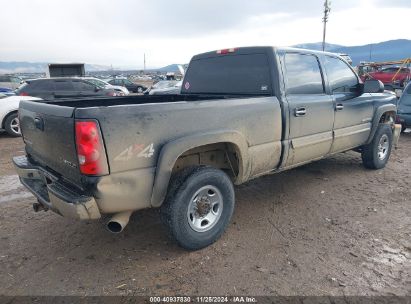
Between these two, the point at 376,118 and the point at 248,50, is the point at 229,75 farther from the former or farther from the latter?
the point at 376,118

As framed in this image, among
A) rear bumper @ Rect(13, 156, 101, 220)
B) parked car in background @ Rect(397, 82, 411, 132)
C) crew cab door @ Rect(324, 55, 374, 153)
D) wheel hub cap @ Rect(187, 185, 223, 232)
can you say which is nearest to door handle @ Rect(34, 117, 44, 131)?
rear bumper @ Rect(13, 156, 101, 220)

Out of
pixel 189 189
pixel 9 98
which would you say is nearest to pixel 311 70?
pixel 189 189

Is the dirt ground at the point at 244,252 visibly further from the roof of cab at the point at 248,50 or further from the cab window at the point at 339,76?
the roof of cab at the point at 248,50

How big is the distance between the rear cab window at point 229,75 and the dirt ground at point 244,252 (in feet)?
4.94

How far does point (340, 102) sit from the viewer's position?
4.56 metres

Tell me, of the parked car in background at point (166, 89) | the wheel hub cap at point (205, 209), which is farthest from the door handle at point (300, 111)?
the parked car in background at point (166, 89)

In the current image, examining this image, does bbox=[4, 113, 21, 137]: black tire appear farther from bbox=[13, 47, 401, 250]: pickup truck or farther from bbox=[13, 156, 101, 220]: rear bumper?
bbox=[13, 156, 101, 220]: rear bumper

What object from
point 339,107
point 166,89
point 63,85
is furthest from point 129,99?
point 166,89

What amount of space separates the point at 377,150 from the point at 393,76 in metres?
19.2

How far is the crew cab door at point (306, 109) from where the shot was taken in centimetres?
382

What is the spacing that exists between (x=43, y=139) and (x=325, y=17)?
41.2 metres

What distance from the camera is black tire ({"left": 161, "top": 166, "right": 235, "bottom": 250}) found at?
294 cm

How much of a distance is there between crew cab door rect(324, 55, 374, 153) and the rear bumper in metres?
3.37

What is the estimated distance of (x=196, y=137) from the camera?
9.56 feet
